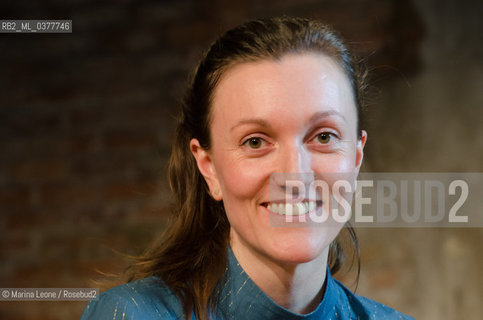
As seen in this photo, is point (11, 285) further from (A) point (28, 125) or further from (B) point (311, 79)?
(B) point (311, 79)

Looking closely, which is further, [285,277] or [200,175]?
[200,175]

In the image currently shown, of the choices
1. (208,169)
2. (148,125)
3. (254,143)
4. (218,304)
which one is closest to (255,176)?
(254,143)

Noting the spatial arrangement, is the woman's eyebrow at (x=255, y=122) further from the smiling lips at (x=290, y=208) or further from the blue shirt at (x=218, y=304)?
the blue shirt at (x=218, y=304)

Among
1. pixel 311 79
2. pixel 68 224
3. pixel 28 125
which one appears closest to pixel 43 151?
pixel 28 125

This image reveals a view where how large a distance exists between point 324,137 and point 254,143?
118mm

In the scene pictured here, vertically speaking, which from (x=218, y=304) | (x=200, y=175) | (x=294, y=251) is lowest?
(x=218, y=304)

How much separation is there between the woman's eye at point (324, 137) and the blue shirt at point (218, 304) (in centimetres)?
28

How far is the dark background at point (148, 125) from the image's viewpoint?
5.57 ft

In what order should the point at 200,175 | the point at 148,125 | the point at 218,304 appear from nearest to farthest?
the point at 218,304, the point at 200,175, the point at 148,125

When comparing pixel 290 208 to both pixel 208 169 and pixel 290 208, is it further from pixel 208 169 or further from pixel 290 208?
pixel 208 169

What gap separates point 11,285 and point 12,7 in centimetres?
100

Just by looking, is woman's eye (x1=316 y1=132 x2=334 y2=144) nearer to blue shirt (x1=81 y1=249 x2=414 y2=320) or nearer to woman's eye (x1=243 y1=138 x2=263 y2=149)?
woman's eye (x1=243 y1=138 x2=263 y2=149)

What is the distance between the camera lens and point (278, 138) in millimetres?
900

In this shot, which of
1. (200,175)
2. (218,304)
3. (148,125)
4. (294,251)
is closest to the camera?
(294,251)
